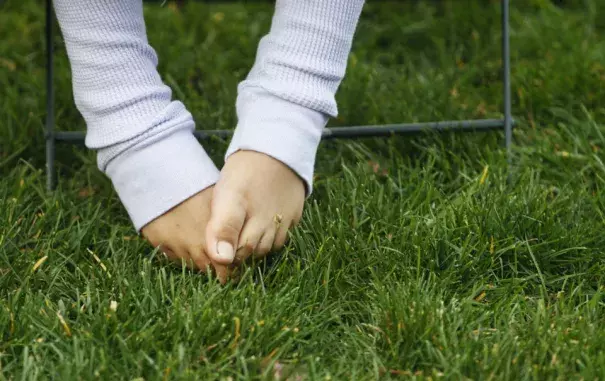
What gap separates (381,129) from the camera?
1.59 m

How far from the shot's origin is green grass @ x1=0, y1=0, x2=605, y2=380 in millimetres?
1062

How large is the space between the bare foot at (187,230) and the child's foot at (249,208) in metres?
0.03

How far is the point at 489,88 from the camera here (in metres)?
1.96

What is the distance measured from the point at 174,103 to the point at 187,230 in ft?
0.67

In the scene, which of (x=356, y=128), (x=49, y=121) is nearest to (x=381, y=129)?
(x=356, y=128)

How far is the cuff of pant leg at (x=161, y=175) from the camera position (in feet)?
4.13

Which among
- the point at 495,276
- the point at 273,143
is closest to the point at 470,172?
the point at 495,276

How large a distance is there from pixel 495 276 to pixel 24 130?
0.96 meters

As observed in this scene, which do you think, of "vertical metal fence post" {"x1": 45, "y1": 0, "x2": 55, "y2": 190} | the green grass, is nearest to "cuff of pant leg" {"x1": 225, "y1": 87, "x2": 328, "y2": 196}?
the green grass

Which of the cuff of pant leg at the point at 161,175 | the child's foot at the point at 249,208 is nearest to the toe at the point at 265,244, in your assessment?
the child's foot at the point at 249,208

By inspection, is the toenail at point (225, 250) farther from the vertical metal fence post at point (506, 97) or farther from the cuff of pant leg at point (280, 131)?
the vertical metal fence post at point (506, 97)

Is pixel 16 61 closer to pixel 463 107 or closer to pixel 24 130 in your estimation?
pixel 24 130

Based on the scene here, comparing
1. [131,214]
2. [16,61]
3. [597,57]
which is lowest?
[16,61]

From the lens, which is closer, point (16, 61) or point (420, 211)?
point (420, 211)
